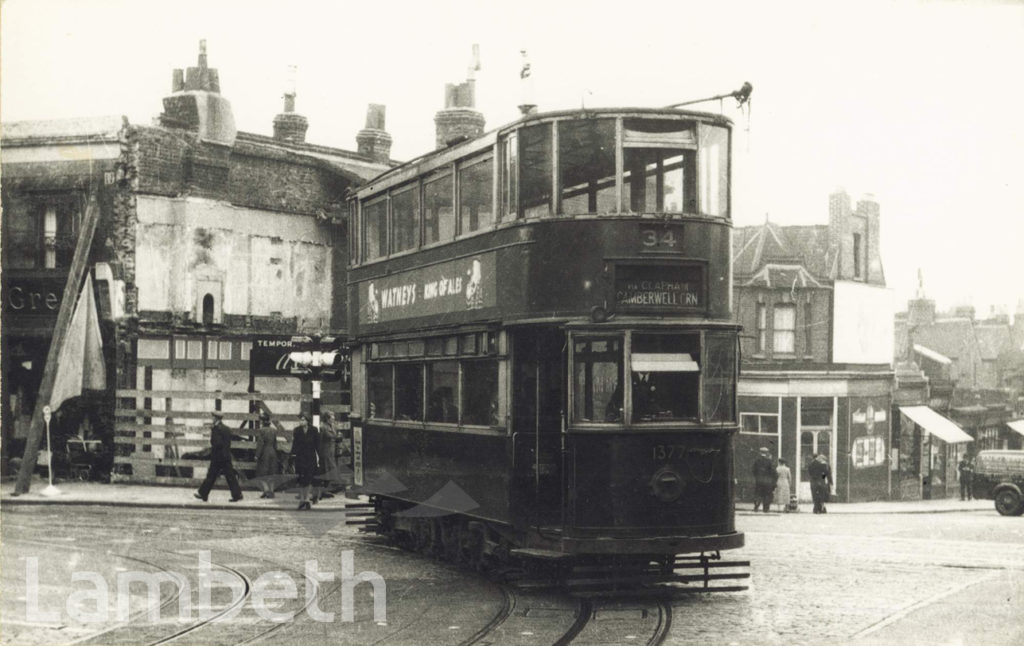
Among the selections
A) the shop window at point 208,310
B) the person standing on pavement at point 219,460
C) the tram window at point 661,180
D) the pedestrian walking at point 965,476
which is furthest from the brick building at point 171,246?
the pedestrian walking at point 965,476

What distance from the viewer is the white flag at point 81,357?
Result: 21625 mm

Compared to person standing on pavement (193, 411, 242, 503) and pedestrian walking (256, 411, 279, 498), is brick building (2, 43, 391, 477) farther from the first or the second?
person standing on pavement (193, 411, 242, 503)

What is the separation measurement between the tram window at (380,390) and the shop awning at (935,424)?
26953mm

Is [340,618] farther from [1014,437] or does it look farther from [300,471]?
[1014,437]

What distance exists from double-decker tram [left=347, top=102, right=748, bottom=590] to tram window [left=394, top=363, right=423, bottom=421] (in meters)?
1.40

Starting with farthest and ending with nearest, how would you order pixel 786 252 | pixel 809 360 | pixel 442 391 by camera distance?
pixel 786 252
pixel 809 360
pixel 442 391

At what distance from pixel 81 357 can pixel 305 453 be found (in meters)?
5.33

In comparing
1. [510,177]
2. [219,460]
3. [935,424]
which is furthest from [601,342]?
[935,424]

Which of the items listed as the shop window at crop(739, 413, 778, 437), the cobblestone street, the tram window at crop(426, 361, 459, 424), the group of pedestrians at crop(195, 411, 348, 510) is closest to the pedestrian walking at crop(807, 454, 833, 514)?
the shop window at crop(739, 413, 778, 437)

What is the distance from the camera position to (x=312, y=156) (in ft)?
91.2

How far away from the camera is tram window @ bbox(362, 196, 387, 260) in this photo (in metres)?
15.3

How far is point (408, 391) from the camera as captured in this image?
1438cm

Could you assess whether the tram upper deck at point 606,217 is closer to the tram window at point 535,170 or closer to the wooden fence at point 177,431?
the tram window at point 535,170

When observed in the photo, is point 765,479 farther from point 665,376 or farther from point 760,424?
point 665,376
